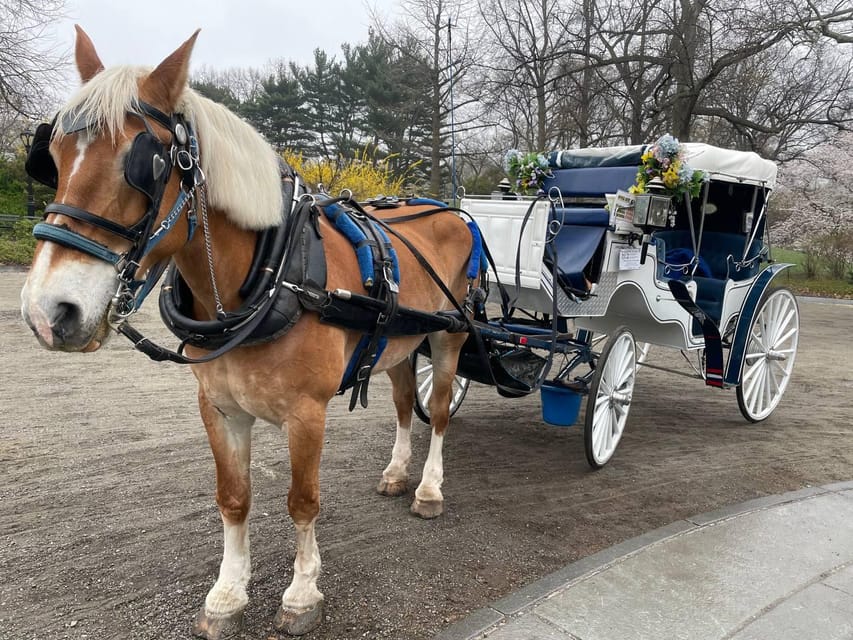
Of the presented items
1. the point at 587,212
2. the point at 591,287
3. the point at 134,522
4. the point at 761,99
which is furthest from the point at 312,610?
the point at 761,99

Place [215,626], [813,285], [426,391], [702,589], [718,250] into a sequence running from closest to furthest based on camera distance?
[215,626]
[702,589]
[426,391]
[718,250]
[813,285]

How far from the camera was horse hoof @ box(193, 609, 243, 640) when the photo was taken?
2299 mm

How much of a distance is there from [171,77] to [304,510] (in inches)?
62.4

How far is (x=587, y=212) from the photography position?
14.3ft

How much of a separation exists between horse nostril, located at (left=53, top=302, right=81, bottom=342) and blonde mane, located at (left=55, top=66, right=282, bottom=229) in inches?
17.9

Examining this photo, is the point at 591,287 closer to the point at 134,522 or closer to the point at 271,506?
the point at 271,506

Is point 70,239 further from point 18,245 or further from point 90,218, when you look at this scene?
point 18,245

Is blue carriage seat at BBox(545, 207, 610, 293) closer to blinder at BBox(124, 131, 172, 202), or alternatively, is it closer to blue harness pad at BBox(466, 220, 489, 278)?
blue harness pad at BBox(466, 220, 489, 278)

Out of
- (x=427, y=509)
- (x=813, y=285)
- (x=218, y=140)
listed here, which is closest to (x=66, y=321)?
(x=218, y=140)

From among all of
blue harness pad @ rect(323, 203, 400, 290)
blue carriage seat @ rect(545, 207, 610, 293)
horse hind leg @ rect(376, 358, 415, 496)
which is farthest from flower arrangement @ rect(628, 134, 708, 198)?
blue harness pad @ rect(323, 203, 400, 290)

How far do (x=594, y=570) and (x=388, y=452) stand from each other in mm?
1862

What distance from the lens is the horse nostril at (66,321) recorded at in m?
1.51

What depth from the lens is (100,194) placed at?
5.21 ft

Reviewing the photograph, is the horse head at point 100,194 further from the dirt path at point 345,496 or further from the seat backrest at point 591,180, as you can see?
the seat backrest at point 591,180
